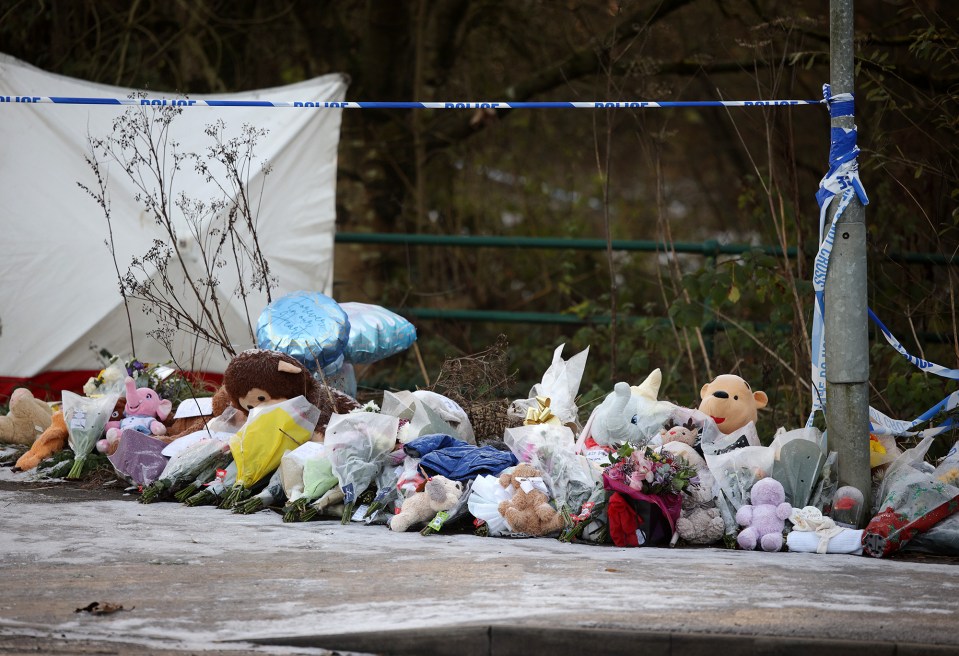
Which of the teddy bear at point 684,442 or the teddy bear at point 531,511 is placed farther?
the teddy bear at point 684,442

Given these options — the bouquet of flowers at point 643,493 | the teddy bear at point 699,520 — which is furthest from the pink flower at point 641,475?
the teddy bear at point 699,520

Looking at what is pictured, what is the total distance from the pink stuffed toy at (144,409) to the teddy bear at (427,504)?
169 centimetres

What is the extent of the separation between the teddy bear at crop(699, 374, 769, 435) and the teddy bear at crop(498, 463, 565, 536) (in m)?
0.97

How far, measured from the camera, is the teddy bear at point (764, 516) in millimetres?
4527

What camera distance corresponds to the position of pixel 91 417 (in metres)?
5.79

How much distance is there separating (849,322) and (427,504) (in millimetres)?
1873

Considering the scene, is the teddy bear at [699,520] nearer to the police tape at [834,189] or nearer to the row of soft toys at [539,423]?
the row of soft toys at [539,423]

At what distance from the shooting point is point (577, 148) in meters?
12.9

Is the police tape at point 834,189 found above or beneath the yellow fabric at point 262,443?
above

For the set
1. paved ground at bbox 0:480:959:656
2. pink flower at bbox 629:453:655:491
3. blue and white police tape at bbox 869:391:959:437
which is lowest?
paved ground at bbox 0:480:959:656

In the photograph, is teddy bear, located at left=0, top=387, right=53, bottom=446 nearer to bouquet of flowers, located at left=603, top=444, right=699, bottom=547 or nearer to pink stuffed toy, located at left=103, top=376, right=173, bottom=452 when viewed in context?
pink stuffed toy, located at left=103, top=376, right=173, bottom=452

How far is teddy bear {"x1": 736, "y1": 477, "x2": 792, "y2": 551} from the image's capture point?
4.53 meters

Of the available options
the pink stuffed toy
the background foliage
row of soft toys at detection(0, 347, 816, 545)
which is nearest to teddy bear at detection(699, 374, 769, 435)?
row of soft toys at detection(0, 347, 816, 545)

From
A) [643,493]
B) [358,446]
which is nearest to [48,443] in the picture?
[358,446]
